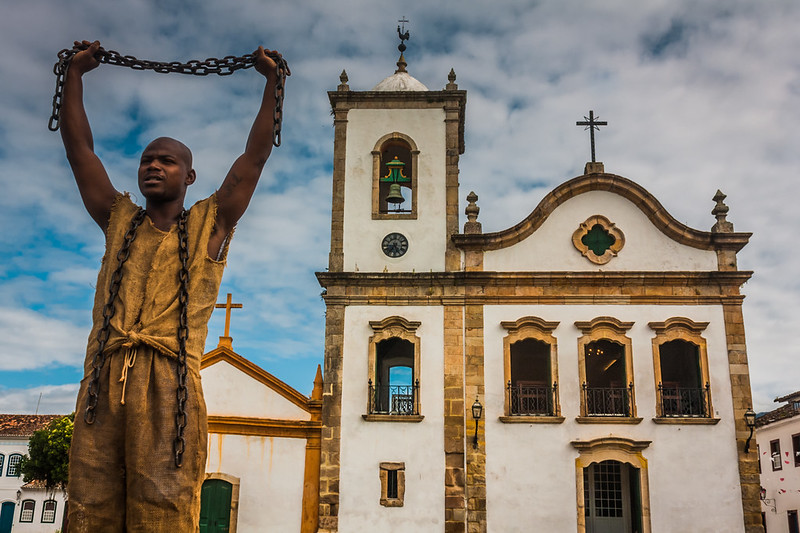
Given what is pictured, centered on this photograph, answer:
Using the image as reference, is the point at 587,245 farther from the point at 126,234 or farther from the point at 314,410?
the point at 126,234

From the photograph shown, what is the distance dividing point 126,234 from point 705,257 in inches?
596

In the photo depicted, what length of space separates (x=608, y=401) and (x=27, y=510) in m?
30.3

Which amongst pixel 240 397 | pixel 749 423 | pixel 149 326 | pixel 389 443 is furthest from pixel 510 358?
pixel 149 326

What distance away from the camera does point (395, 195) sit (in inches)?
678

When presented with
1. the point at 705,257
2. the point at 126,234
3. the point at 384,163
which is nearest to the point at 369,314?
the point at 384,163

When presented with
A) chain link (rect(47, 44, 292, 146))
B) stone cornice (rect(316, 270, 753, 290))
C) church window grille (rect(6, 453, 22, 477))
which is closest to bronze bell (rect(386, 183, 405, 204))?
stone cornice (rect(316, 270, 753, 290))

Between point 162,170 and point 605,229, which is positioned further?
point 605,229

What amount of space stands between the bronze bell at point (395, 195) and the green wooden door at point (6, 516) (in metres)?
28.4

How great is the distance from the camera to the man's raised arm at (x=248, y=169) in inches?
130

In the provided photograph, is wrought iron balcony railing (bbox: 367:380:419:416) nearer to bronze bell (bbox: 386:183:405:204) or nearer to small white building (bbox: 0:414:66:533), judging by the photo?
bronze bell (bbox: 386:183:405:204)

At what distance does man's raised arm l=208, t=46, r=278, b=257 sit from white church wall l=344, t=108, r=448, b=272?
1326cm

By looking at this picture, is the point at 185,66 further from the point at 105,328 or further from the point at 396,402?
the point at 396,402

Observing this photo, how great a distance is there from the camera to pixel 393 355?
Result: 17953 mm

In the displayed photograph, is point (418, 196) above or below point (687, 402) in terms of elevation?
above
